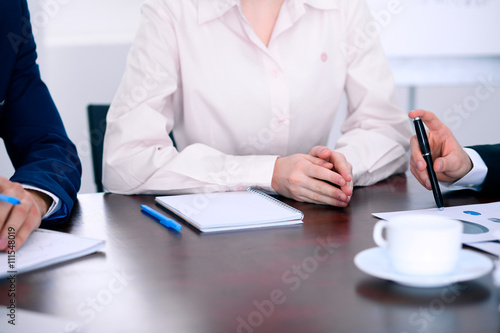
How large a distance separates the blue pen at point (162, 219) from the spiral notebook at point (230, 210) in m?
0.03

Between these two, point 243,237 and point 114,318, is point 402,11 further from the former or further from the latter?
point 114,318

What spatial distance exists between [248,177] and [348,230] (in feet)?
1.28

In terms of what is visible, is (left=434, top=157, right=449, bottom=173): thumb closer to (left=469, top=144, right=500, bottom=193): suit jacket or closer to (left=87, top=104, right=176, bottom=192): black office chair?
(left=469, top=144, right=500, bottom=193): suit jacket

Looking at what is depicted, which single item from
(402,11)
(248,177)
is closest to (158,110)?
(248,177)

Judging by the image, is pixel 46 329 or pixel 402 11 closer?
pixel 46 329

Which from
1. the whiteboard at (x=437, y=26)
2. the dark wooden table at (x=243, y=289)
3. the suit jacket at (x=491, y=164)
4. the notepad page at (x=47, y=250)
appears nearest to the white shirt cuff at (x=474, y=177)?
the suit jacket at (x=491, y=164)

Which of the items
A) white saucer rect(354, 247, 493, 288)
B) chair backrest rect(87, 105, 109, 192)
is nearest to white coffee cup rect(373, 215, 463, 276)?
white saucer rect(354, 247, 493, 288)

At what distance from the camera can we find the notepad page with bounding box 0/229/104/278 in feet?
2.41

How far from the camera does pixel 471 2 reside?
3014 millimetres

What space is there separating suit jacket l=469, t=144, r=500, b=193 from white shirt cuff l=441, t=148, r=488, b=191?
0.01 m

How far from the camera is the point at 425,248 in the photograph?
0.60 metres

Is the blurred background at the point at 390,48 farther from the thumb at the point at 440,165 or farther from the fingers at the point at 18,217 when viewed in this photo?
the fingers at the point at 18,217

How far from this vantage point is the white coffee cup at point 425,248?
599 millimetres

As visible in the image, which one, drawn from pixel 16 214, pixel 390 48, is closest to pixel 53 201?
pixel 16 214
